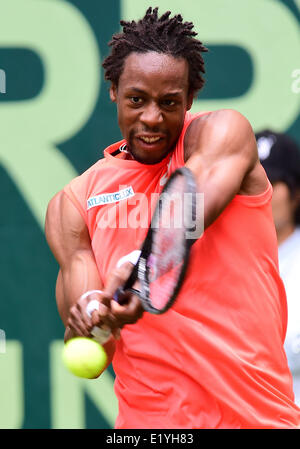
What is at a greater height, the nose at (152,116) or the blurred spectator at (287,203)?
the nose at (152,116)

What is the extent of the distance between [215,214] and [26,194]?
2.45 metres

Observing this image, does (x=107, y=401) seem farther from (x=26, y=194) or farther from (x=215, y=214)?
(x=215, y=214)

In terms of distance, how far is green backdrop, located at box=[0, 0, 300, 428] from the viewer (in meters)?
4.74

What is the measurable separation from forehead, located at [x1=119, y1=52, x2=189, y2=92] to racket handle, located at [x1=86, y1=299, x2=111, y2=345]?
2.49 feet

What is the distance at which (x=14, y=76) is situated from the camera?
479 cm

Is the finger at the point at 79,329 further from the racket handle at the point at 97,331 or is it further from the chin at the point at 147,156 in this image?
the chin at the point at 147,156

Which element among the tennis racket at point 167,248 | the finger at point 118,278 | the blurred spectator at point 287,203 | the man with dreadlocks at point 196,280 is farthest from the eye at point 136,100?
the blurred spectator at point 287,203

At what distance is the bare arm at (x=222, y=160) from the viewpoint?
2537mm

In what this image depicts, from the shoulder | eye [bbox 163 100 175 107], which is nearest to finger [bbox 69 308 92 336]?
the shoulder

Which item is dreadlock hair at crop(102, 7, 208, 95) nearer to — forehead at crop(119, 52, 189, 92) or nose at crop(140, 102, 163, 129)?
forehead at crop(119, 52, 189, 92)

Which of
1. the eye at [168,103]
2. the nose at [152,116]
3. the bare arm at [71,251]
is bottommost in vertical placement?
the bare arm at [71,251]

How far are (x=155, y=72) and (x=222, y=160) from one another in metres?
0.40

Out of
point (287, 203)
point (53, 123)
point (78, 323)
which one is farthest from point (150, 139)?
point (53, 123)
